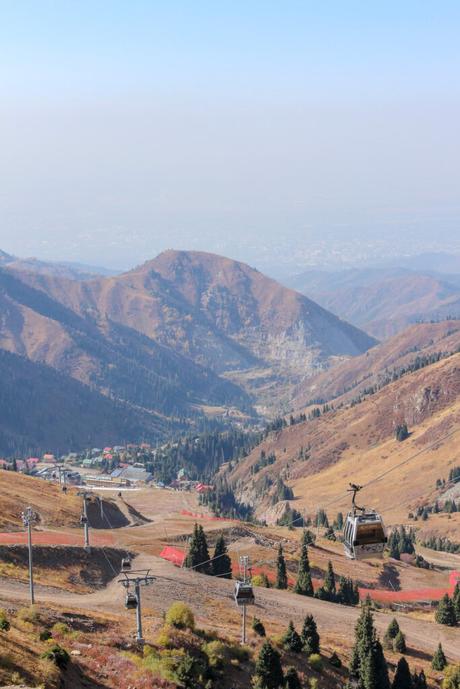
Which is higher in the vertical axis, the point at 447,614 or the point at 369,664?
the point at 369,664

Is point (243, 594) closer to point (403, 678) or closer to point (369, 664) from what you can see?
point (369, 664)

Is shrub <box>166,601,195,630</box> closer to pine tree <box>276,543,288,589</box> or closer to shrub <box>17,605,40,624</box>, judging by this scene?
shrub <box>17,605,40,624</box>

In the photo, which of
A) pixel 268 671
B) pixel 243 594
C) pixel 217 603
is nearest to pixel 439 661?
pixel 243 594

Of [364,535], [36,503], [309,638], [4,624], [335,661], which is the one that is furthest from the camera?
[36,503]

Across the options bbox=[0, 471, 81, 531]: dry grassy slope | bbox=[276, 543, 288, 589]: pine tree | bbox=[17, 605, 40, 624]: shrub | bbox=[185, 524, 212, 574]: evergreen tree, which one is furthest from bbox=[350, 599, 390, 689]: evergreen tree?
Result: bbox=[0, 471, 81, 531]: dry grassy slope

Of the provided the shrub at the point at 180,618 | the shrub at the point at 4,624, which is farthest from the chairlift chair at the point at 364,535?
the shrub at the point at 4,624

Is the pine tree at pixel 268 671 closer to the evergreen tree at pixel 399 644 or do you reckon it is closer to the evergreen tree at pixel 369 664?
the evergreen tree at pixel 369 664
